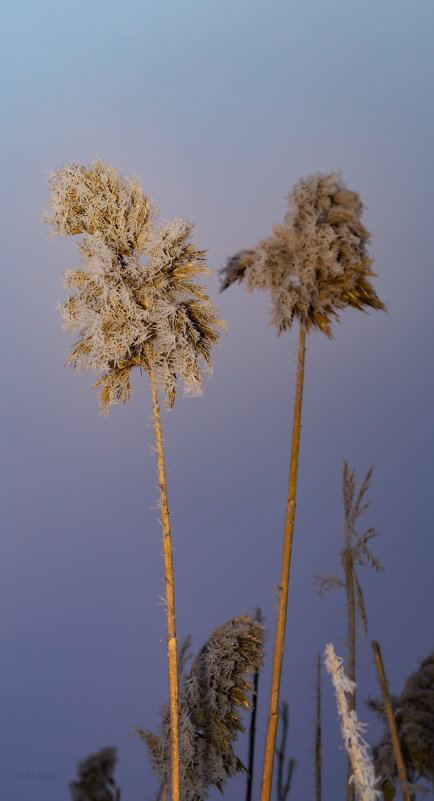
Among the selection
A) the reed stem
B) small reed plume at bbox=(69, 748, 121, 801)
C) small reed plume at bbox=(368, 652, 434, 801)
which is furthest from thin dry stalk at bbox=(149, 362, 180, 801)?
small reed plume at bbox=(69, 748, 121, 801)

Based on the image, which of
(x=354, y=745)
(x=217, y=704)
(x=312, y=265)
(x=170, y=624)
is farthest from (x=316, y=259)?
(x=217, y=704)

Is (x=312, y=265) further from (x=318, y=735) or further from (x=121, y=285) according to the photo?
(x=318, y=735)

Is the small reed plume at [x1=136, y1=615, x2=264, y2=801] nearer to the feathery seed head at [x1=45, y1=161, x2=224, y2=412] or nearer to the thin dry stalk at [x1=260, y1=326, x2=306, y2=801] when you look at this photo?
the thin dry stalk at [x1=260, y1=326, x2=306, y2=801]

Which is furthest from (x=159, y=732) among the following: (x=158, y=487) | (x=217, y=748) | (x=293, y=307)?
(x=293, y=307)

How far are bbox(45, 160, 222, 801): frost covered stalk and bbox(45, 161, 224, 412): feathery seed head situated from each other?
0.02 meters

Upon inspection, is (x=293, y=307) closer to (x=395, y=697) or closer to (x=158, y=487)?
(x=158, y=487)

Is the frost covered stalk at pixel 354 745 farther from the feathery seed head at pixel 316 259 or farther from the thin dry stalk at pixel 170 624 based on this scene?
the feathery seed head at pixel 316 259

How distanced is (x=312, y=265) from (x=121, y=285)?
3.15 meters

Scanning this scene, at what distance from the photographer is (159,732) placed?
46.6 feet

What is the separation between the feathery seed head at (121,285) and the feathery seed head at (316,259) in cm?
165

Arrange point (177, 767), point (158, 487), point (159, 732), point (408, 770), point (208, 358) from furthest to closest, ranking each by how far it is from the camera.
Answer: point (408, 770) → point (159, 732) → point (208, 358) → point (158, 487) → point (177, 767)

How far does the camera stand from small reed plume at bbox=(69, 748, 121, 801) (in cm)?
2141

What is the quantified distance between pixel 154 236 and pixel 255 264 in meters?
1.98

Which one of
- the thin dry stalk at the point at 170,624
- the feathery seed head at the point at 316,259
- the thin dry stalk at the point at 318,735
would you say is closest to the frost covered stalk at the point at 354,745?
the thin dry stalk at the point at 170,624
